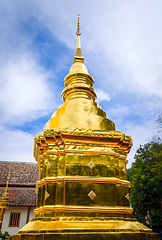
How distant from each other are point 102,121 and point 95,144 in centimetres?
76

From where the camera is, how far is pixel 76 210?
343 centimetres

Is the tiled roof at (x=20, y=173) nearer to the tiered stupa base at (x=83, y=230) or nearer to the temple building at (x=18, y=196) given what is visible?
the temple building at (x=18, y=196)

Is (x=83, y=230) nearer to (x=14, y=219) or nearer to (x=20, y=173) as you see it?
(x=14, y=219)

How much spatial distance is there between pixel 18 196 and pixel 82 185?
14.7 m

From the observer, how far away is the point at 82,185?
3.63 meters

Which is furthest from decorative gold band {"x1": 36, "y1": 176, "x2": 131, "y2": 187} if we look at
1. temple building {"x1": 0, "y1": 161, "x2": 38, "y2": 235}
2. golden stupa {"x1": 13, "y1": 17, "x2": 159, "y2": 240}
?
temple building {"x1": 0, "y1": 161, "x2": 38, "y2": 235}

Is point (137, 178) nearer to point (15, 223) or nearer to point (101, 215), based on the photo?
point (15, 223)

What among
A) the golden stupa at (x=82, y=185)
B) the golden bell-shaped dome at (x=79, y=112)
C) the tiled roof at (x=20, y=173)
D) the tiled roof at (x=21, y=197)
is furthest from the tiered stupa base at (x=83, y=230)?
the tiled roof at (x=20, y=173)

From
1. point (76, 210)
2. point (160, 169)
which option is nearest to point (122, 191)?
point (76, 210)

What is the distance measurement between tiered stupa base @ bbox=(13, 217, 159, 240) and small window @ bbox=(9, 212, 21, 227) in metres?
14.5

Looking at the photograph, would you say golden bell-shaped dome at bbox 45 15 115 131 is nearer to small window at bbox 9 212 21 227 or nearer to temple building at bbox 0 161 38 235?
temple building at bbox 0 161 38 235

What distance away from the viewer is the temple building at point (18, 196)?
15383 mm

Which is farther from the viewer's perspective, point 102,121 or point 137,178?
point 137,178

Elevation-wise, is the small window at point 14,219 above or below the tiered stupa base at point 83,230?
below
